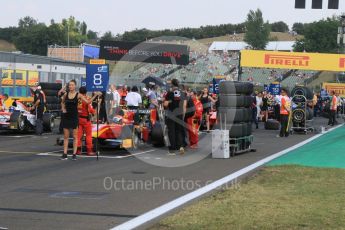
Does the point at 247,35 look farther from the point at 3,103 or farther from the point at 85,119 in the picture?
the point at 85,119

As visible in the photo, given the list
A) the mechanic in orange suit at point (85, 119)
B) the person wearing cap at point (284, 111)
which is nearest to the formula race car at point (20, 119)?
the mechanic in orange suit at point (85, 119)

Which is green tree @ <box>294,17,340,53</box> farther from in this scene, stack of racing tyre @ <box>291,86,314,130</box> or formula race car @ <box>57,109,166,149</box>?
formula race car @ <box>57,109,166,149</box>

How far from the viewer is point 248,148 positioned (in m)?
16.7

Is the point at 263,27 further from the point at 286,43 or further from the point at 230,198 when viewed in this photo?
the point at 230,198

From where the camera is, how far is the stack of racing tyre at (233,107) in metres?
14.9

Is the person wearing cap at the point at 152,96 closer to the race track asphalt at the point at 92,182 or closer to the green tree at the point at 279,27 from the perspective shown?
the race track asphalt at the point at 92,182

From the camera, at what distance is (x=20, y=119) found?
20422mm

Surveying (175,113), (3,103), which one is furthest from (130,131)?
(3,103)

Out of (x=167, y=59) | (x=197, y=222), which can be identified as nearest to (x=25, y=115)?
(x=197, y=222)

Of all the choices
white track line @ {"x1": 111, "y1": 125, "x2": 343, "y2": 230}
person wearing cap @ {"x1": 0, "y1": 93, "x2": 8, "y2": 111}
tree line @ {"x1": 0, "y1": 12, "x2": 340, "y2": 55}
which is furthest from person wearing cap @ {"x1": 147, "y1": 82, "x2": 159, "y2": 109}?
tree line @ {"x1": 0, "y1": 12, "x2": 340, "y2": 55}

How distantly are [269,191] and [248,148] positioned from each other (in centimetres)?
708

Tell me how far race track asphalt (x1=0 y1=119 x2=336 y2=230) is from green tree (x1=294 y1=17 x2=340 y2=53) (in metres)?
97.2

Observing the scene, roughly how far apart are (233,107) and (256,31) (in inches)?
4004

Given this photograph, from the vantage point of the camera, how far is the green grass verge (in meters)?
7.14
